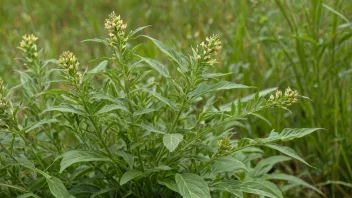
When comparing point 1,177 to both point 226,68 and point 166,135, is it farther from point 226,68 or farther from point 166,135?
point 226,68

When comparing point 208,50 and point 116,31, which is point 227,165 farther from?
point 116,31

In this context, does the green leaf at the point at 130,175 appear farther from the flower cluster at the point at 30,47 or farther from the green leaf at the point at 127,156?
the flower cluster at the point at 30,47

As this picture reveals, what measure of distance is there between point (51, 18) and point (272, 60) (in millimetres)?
2979

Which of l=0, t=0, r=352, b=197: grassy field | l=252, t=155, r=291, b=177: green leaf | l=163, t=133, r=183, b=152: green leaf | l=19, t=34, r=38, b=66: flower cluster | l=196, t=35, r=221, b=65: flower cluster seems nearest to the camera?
l=163, t=133, r=183, b=152: green leaf

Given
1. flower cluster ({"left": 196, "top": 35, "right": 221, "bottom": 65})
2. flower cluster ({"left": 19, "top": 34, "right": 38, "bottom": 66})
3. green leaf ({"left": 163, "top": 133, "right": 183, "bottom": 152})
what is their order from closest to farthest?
1. green leaf ({"left": 163, "top": 133, "right": 183, "bottom": 152})
2. flower cluster ({"left": 196, "top": 35, "right": 221, "bottom": 65})
3. flower cluster ({"left": 19, "top": 34, "right": 38, "bottom": 66})

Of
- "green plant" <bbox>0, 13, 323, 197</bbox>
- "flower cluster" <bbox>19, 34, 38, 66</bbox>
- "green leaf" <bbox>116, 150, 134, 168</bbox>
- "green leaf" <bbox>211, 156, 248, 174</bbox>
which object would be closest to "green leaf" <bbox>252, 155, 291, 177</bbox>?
"green plant" <bbox>0, 13, 323, 197</bbox>

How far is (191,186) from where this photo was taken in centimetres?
177

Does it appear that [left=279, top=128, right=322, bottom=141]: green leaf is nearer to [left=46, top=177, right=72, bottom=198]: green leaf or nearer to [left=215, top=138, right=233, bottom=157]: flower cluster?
[left=215, top=138, right=233, bottom=157]: flower cluster

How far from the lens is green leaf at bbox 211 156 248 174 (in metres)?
1.86

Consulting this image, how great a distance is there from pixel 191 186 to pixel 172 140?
178mm

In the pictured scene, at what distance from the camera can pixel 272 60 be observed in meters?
3.36

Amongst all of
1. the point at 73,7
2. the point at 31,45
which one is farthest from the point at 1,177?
the point at 73,7

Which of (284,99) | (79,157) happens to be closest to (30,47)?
(79,157)

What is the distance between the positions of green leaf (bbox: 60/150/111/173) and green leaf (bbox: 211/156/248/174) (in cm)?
41
